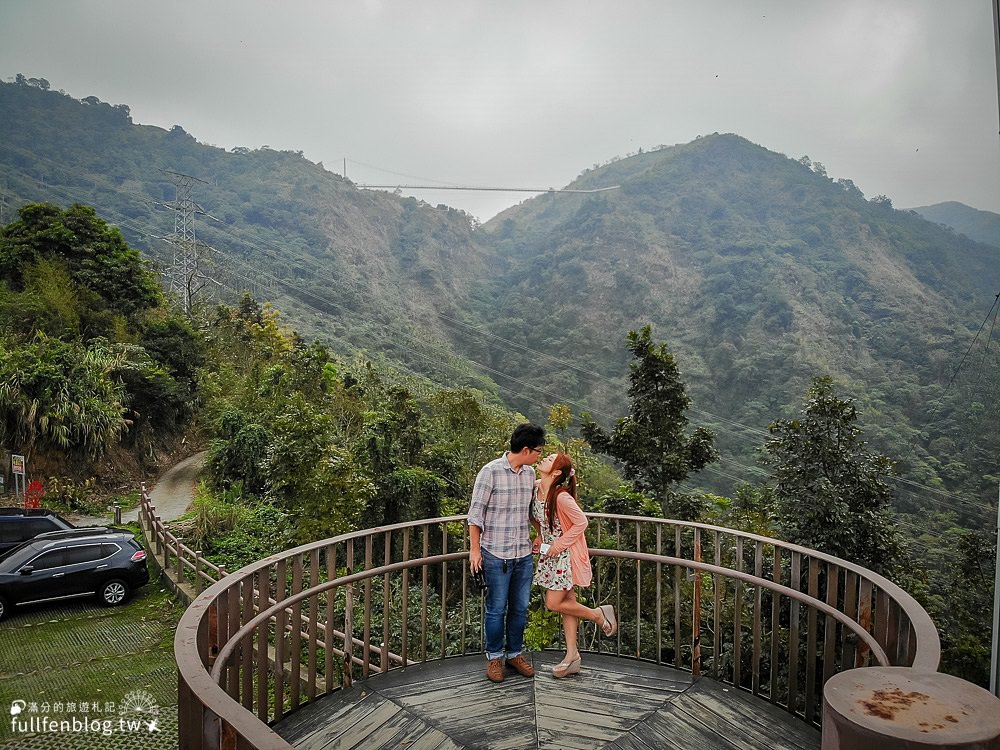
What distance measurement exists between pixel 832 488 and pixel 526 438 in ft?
20.0

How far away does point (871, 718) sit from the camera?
115cm

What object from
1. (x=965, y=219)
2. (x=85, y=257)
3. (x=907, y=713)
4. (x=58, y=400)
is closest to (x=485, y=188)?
(x=965, y=219)

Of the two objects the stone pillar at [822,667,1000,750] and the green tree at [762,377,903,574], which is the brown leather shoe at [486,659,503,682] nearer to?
the stone pillar at [822,667,1000,750]

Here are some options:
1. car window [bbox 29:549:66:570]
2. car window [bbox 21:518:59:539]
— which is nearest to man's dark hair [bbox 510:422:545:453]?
car window [bbox 29:549:66:570]

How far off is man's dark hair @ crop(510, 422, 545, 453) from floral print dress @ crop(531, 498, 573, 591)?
34cm

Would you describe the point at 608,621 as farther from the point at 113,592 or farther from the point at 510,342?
the point at 510,342

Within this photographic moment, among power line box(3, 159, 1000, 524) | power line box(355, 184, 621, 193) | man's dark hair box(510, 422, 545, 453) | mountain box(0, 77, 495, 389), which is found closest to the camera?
man's dark hair box(510, 422, 545, 453)

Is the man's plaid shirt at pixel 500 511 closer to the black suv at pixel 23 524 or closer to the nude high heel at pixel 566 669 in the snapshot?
the nude high heel at pixel 566 669

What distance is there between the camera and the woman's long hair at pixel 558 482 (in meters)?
2.98

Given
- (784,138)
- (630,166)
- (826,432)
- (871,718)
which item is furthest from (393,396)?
(630,166)

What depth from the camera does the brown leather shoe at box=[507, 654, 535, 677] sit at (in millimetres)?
2975

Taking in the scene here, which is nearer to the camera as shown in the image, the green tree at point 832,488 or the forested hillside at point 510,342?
the green tree at point 832,488

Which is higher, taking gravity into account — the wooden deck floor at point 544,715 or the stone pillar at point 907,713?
the stone pillar at point 907,713

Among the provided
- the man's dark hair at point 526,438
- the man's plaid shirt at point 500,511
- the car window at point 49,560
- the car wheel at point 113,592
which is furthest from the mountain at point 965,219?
the car window at point 49,560
